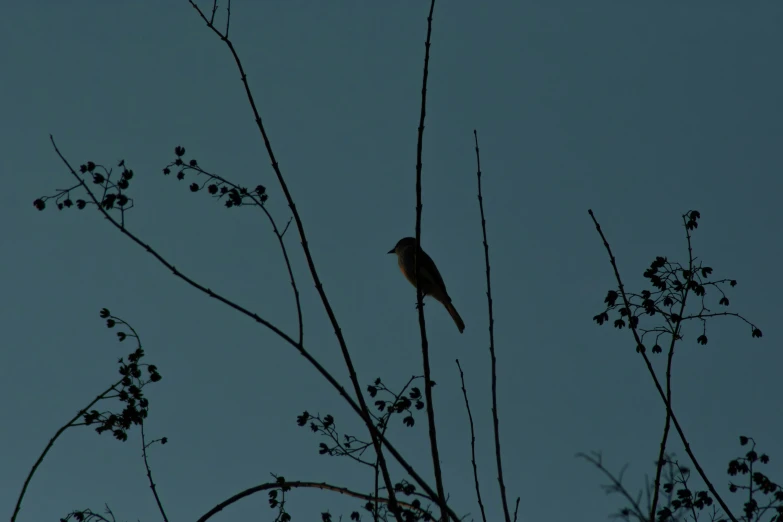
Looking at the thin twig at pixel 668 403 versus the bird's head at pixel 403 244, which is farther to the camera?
the bird's head at pixel 403 244

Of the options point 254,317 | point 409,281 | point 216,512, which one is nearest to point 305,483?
point 216,512

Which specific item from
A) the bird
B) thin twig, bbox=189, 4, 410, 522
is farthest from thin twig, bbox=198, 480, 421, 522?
the bird

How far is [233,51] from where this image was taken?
388 cm

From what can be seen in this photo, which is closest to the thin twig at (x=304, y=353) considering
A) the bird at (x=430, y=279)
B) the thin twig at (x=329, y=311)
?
the thin twig at (x=329, y=311)

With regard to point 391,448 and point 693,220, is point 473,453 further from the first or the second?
point 693,220

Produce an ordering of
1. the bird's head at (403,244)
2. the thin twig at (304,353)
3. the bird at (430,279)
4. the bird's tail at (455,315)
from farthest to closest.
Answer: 1. the bird's head at (403,244)
2. the bird's tail at (455,315)
3. the bird at (430,279)
4. the thin twig at (304,353)

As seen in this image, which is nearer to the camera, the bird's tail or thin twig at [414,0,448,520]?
thin twig at [414,0,448,520]

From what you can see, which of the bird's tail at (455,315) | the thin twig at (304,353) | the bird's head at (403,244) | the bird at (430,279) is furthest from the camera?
the bird's head at (403,244)

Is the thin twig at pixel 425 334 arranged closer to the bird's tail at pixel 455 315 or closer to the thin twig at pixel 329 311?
the thin twig at pixel 329 311

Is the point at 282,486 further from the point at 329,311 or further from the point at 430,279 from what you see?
the point at 430,279

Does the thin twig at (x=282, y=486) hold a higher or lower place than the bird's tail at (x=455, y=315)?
lower

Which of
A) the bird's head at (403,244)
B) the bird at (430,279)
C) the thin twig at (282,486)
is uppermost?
the bird's head at (403,244)

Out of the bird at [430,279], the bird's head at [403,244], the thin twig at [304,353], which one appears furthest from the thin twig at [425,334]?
the bird's head at [403,244]

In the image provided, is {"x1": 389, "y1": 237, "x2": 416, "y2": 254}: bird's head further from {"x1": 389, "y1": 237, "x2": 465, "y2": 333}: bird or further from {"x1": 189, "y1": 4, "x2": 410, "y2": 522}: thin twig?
{"x1": 189, "y1": 4, "x2": 410, "y2": 522}: thin twig
